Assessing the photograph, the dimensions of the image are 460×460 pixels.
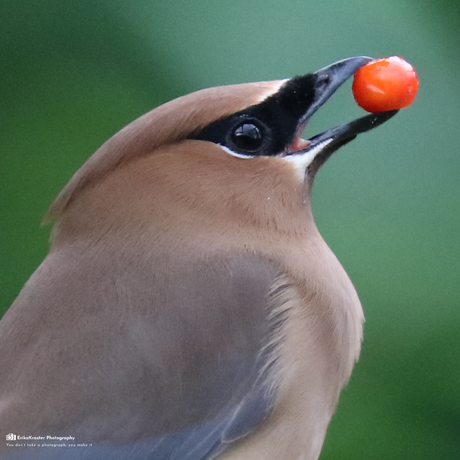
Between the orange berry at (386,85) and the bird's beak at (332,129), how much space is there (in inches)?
1.6

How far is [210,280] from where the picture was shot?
276cm

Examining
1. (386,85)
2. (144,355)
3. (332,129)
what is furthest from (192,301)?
(386,85)

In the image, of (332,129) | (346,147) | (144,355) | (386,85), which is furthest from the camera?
(346,147)

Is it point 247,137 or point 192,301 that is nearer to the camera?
point 192,301

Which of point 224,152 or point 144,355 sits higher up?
point 224,152

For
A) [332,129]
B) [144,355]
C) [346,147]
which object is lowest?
[346,147]

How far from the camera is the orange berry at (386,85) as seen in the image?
291cm

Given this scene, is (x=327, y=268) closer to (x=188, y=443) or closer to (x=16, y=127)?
(x=188, y=443)

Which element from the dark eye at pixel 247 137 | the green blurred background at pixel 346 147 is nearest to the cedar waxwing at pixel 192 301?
the dark eye at pixel 247 137

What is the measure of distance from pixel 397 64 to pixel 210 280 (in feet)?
2.44

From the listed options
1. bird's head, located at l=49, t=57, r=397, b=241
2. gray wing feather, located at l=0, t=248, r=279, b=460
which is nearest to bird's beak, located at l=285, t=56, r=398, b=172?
bird's head, located at l=49, t=57, r=397, b=241

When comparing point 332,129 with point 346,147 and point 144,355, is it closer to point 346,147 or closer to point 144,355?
point 346,147

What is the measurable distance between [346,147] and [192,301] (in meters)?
1.19

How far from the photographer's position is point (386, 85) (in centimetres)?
293
